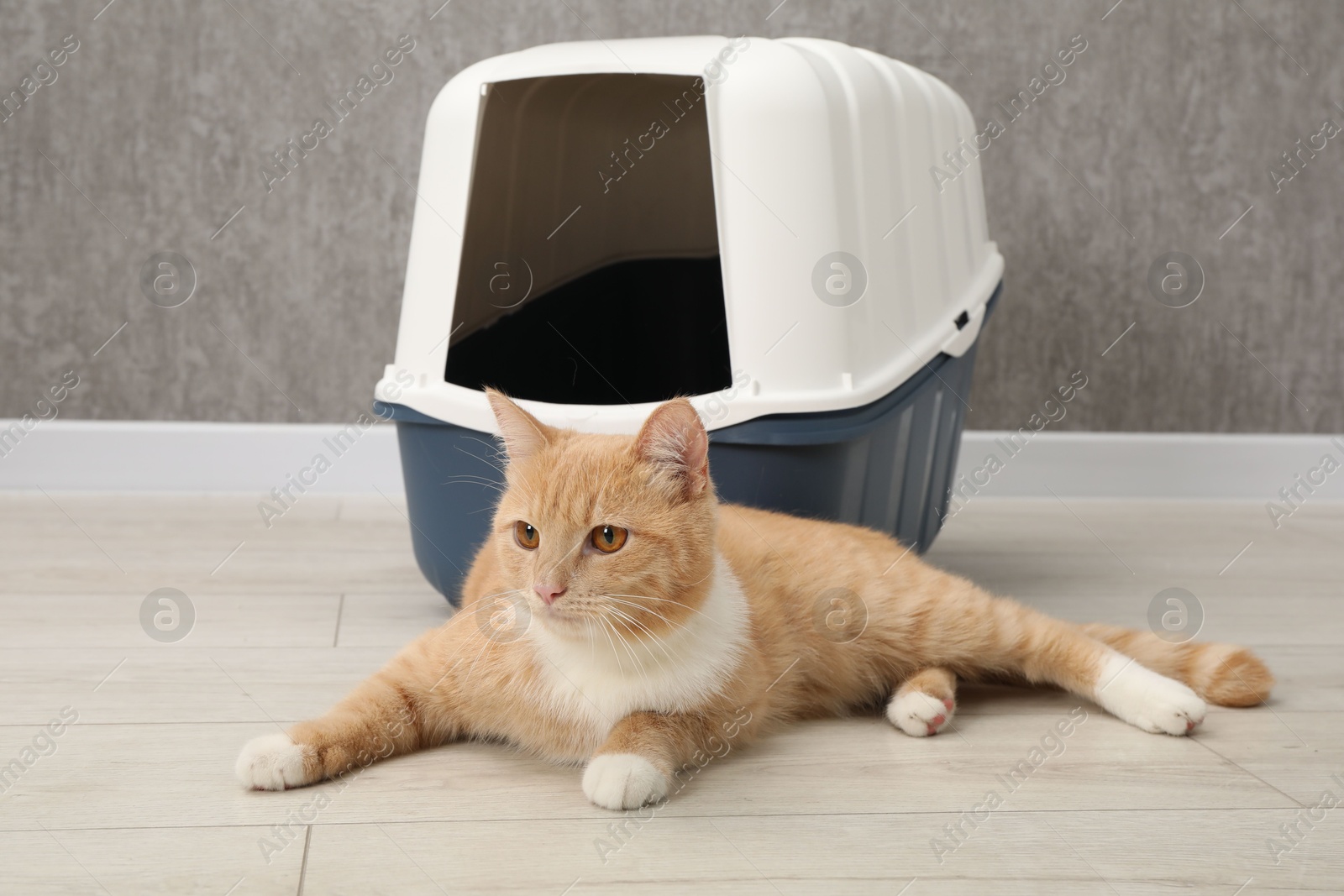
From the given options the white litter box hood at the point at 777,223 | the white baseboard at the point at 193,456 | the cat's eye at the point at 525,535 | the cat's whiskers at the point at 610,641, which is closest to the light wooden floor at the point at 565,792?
the cat's whiskers at the point at 610,641

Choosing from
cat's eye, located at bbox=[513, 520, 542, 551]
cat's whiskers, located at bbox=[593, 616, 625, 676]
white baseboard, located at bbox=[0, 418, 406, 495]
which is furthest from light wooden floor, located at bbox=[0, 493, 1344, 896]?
white baseboard, located at bbox=[0, 418, 406, 495]

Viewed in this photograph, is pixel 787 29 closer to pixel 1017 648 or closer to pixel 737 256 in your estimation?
pixel 737 256

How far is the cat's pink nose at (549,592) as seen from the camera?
1.17 m

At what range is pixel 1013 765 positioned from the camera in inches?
52.6

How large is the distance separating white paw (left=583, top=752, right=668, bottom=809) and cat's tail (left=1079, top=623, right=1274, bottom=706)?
77 cm

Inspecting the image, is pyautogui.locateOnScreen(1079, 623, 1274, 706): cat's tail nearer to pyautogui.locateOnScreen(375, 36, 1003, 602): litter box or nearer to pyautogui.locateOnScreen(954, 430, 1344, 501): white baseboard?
pyautogui.locateOnScreen(375, 36, 1003, 602): litter box

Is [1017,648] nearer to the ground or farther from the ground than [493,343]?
nearer to the ground

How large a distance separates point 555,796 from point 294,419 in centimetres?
200

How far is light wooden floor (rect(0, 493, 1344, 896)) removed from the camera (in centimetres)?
107

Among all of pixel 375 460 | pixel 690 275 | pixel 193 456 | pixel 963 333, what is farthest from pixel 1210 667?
pixel 193 456

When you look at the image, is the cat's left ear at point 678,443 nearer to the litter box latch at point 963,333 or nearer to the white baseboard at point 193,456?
the litter box latch at point 963,333

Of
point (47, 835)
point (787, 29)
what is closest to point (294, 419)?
point (787, 29)

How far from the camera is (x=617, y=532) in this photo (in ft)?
4.05

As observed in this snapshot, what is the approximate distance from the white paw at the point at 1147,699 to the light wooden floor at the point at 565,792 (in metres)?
0.02
